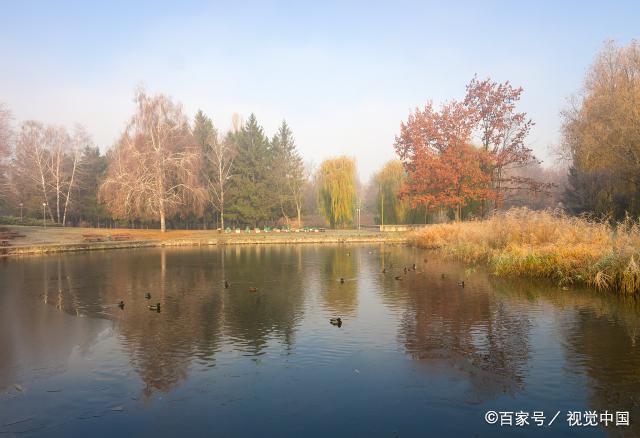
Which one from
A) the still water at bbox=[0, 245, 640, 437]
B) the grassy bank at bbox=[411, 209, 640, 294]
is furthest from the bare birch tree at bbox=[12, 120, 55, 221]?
the grassy bank at bbox=[411, 209, 640, 294]

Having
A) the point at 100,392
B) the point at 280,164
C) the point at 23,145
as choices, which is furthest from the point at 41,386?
the point at 23,145

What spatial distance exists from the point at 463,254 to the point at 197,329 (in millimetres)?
16704

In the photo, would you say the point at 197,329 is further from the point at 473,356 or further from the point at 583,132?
the point at 583,132

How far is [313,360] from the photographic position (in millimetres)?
8578

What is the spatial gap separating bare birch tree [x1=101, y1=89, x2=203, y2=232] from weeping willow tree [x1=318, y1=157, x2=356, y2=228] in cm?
1611

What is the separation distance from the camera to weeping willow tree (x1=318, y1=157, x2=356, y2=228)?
5578 cm

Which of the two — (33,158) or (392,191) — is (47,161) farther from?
(392,191)

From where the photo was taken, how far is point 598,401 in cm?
654

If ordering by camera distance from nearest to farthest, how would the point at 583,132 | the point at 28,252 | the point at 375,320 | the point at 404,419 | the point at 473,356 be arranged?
the point at 404,419, the point at 473,356, the point at 375,320, the point at 28,252, the point at 583,132

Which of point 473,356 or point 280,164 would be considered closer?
point 473,356

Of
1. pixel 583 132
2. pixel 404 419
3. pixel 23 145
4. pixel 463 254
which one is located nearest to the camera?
pixel 404 419

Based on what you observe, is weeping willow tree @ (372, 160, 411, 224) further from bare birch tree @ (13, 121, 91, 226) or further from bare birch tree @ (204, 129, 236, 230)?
bare birch tree @ (13, 121, 91, 226)

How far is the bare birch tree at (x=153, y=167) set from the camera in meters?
43.0

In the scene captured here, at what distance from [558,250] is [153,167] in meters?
36.9
